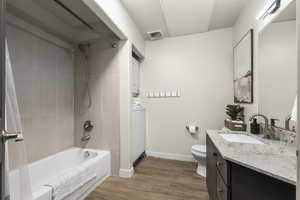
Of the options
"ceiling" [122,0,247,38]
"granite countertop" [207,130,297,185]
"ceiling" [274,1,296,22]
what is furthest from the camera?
"ceiling" [122,0,247,38]

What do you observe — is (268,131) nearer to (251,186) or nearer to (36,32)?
(251,186)

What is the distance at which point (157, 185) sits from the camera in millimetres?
1989

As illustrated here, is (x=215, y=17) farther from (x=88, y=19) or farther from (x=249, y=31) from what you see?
(x=88, y=19)

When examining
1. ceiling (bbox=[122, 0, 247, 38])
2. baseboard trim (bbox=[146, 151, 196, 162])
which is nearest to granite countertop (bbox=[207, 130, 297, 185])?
baseboard trim (bbox=[146, 151, 196, 162])

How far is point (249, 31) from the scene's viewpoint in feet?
6.23

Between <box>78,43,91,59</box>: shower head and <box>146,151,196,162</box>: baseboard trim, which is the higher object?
<box>78,43,91,59</box>: shower head

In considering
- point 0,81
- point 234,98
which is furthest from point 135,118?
point 0,81

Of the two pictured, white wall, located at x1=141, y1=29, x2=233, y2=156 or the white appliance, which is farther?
white wall, located at x1=141, y1=29, x2=233, y2=156

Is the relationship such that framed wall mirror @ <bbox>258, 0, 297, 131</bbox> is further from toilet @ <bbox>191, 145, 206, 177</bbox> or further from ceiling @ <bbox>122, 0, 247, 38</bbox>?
toilet @ <bbox>191, 145, 206, 177</bbox>

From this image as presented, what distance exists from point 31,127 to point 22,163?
1.32m

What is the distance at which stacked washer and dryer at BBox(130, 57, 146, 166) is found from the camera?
7.99ft

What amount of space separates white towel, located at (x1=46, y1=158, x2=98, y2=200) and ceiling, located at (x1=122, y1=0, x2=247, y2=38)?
2.22 m

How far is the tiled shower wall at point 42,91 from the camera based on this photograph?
176 cm

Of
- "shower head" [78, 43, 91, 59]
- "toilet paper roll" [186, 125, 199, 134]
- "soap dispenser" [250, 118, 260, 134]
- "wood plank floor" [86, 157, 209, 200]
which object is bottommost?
"wood plank floor" [86, 157, 209, 200]
